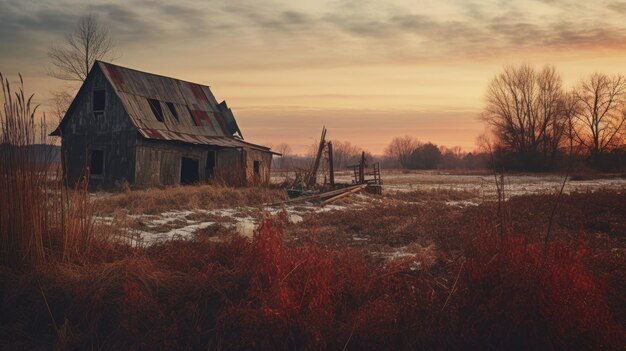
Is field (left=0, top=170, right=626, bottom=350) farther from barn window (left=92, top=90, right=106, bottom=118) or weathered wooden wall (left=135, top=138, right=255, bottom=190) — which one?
barn window (left=92, top=90, right=106, bottom=118)

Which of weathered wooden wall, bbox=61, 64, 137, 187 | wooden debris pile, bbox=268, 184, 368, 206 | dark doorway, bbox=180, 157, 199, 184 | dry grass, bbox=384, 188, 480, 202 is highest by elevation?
weathered wooden wall, bbox=61, 64, 137, 187

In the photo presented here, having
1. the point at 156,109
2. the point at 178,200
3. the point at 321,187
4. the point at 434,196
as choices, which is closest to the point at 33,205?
the point at 178,200

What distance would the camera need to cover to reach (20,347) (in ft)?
13.2

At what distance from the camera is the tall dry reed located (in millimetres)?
4957

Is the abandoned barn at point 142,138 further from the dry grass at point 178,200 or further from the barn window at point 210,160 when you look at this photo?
the dry grass at point 178,200

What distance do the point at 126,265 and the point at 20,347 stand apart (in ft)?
3.85

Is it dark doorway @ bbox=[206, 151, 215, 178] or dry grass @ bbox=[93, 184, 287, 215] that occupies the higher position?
dark doorway @ bbox=[206, 151, 215, 178]

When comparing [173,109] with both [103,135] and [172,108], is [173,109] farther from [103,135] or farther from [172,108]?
[103,135]

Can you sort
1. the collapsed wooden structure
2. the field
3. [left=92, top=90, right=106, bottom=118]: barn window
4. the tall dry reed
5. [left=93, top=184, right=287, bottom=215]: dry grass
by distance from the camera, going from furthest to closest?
[left=92, top=90, right=106, bottom=118]: barn window, the collapsed wooden structure, [left=93, top=184, right=287, bottom=215]: dry grass, the tall dry reed, the field

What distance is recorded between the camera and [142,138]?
20.0m

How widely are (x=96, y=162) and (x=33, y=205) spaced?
1938 cm

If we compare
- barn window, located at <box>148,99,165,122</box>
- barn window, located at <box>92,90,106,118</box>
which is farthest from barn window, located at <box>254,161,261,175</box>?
barn window, located at <box>92,90,106,118</box>

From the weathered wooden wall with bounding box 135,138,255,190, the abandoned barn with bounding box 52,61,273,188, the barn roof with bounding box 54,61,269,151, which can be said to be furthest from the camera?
the barn roof with bounding box 54,61,269,151

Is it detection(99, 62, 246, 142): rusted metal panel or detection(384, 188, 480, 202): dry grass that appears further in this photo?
detection(99, 62, 246, 142): rusted metal panel
